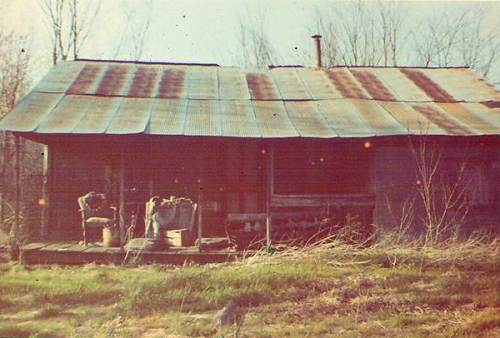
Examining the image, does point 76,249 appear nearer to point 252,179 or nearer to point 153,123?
point 153,123

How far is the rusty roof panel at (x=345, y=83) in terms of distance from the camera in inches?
528

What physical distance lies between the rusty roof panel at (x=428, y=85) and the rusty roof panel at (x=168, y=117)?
7.06m

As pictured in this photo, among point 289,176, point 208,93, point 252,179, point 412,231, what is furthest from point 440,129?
point 208,93

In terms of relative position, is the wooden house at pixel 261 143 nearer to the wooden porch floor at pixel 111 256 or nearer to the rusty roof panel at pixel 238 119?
the rusty roof panel at pixel 238 119

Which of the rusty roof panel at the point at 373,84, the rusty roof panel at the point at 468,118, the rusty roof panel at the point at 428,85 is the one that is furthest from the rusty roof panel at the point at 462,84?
the rusty roof panel at the point at 373,84

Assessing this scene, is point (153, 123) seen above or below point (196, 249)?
above

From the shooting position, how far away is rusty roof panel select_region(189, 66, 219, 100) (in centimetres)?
1301

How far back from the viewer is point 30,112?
10.8 meters

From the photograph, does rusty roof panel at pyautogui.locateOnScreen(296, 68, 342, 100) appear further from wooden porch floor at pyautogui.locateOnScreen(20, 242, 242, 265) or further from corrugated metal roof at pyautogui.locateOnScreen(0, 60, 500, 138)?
wooden porch floor at pyautogui.locateOnScreen(20, 242, 242, 265)

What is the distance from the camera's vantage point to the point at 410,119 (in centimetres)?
1166

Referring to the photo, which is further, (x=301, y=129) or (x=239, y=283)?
(x=301, y=129)

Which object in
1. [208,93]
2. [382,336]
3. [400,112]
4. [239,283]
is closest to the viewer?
[382,336]

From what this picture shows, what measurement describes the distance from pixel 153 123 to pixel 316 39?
977 cm

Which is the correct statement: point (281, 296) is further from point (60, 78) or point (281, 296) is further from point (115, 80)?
point (60, 78)
